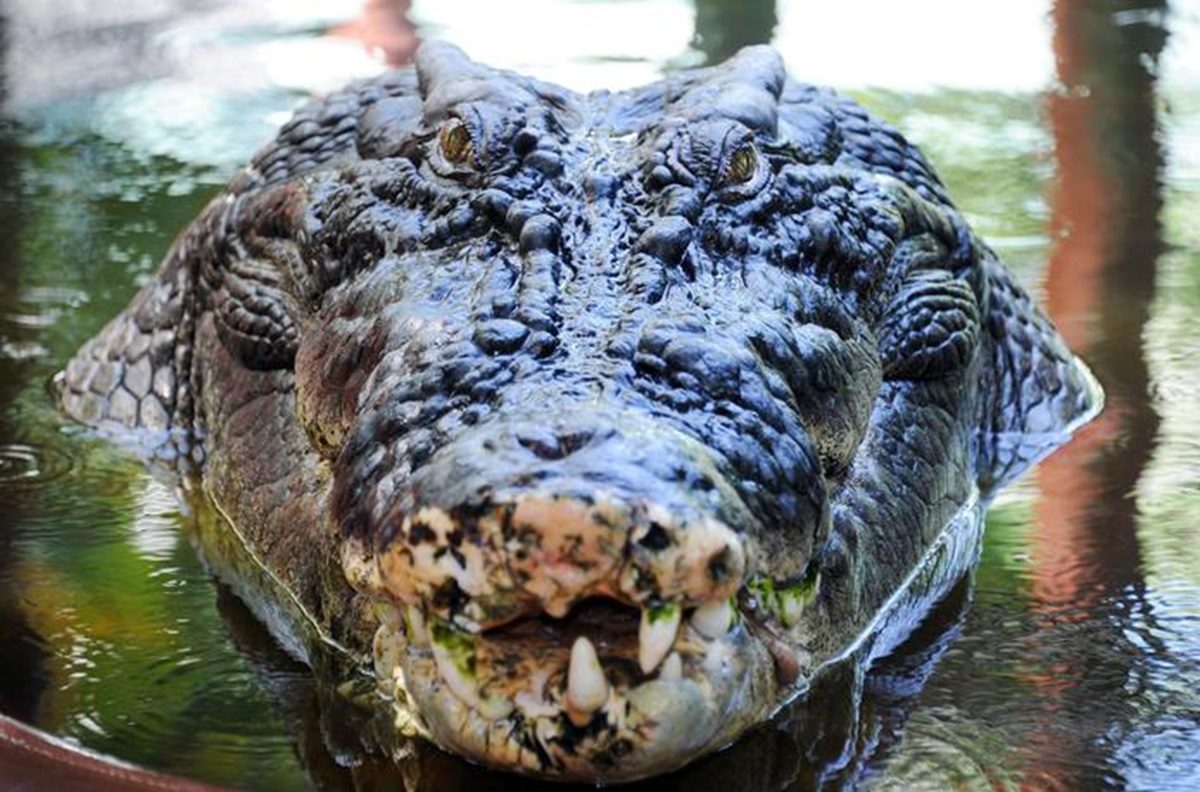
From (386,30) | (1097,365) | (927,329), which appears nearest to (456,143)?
(927,329)

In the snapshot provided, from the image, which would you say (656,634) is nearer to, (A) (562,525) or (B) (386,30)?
(A) (562,525)

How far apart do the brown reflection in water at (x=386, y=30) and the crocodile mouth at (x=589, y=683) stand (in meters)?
5.34

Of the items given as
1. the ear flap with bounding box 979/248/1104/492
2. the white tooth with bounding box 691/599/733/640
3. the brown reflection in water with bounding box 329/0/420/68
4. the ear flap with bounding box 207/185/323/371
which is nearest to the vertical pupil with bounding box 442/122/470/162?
the ear flap with bounding box 207/185/323/371

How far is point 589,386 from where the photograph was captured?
9.32 ft

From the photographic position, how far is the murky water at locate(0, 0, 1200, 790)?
3.09m

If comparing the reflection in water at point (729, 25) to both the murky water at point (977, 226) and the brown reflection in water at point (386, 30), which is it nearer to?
the murky water at point (977, 226)

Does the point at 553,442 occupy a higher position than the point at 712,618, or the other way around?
the point at 553,442

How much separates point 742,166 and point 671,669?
111 centimetres

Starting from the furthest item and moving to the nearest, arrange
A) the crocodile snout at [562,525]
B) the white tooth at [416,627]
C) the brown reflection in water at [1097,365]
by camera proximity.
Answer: the brown reflection in water at [1097,365] < the white tooth at [416,627] < the crocodile snout at [562,525]

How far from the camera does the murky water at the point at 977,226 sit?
3086 millimetres

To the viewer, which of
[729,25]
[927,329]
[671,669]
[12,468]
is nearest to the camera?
[671,669]

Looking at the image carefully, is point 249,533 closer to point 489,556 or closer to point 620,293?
point 620,293

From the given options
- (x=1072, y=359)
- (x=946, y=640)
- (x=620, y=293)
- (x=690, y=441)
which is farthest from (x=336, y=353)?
(x=1072, y=359)

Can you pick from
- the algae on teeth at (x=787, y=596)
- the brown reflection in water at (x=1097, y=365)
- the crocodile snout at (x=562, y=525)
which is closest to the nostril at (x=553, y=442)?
the crocodile snout at (x=562, y=525)
